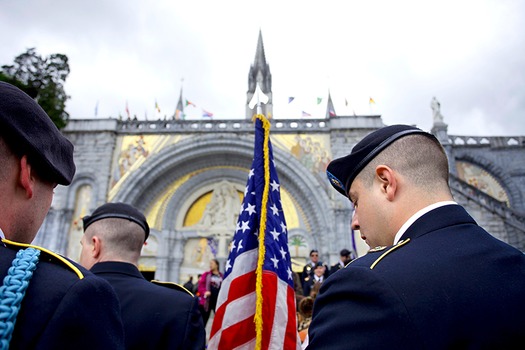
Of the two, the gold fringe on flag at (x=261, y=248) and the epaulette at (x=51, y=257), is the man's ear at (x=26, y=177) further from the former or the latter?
the gold fringe on flag at (x=261, y=248)

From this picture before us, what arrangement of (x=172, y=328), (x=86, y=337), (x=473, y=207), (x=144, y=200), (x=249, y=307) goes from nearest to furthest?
(x=86, y=337), (x=172, y=328), (x=249, y=307), (x=473, y=207), (x=144, y=200)

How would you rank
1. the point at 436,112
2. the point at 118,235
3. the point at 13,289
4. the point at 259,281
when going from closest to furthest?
the point at 13,289 < the point at 118,235 < the point at 259,281 < the point at 436,112

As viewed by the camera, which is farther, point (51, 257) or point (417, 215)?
point (417, 215)

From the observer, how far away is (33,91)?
15.6 m

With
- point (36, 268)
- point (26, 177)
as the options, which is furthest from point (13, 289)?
point (26, 177)

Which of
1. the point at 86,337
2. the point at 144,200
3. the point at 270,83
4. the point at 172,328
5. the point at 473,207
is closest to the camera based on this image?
the point at 86,337

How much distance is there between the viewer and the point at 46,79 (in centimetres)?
1627

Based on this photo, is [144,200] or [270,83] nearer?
[144,200]

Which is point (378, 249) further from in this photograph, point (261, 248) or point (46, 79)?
point (46, 79)

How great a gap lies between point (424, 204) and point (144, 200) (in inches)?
670

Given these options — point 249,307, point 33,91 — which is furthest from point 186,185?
point 249,307

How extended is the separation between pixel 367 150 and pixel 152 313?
5.12 ft

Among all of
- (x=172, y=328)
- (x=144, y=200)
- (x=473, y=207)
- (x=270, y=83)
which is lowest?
(x=172, y=328)

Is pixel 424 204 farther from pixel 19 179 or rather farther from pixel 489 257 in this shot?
pixel 19 179
